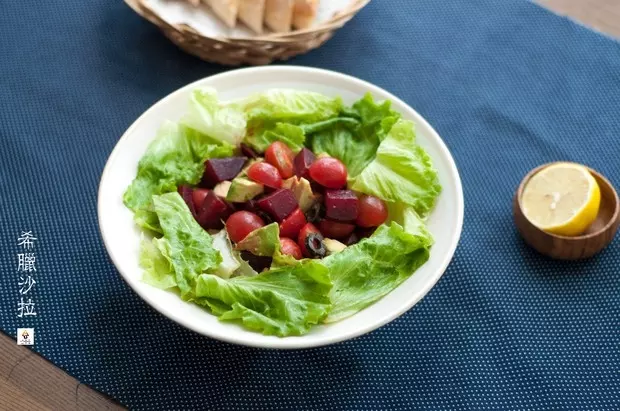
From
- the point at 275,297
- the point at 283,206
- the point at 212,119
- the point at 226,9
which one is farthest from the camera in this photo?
the point at 226,9

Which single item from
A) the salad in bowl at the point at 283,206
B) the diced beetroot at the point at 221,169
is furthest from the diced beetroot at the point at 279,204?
the diced beetroot at the point at 221,169

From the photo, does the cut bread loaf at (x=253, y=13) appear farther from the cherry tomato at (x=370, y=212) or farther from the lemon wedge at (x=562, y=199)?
the lemon wedge at (x=562, y=199)

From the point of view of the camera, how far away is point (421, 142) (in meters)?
1.37

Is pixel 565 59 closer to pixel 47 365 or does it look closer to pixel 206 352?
pixel 206 352

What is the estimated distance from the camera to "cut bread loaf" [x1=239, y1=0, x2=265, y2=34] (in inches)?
65.6

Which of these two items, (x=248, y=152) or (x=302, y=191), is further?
(x=248, y=152)

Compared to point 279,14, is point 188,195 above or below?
below

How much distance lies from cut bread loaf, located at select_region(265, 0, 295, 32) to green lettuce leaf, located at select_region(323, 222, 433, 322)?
70 centimetres

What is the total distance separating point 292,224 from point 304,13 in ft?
2.19

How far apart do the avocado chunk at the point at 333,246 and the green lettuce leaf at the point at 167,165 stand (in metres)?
0.28

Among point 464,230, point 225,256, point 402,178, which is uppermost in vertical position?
point 402,178

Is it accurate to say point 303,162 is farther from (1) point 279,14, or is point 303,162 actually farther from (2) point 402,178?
(1) point 279,14

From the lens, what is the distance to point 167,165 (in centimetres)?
133

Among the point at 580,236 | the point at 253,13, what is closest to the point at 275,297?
the point at 580,236
